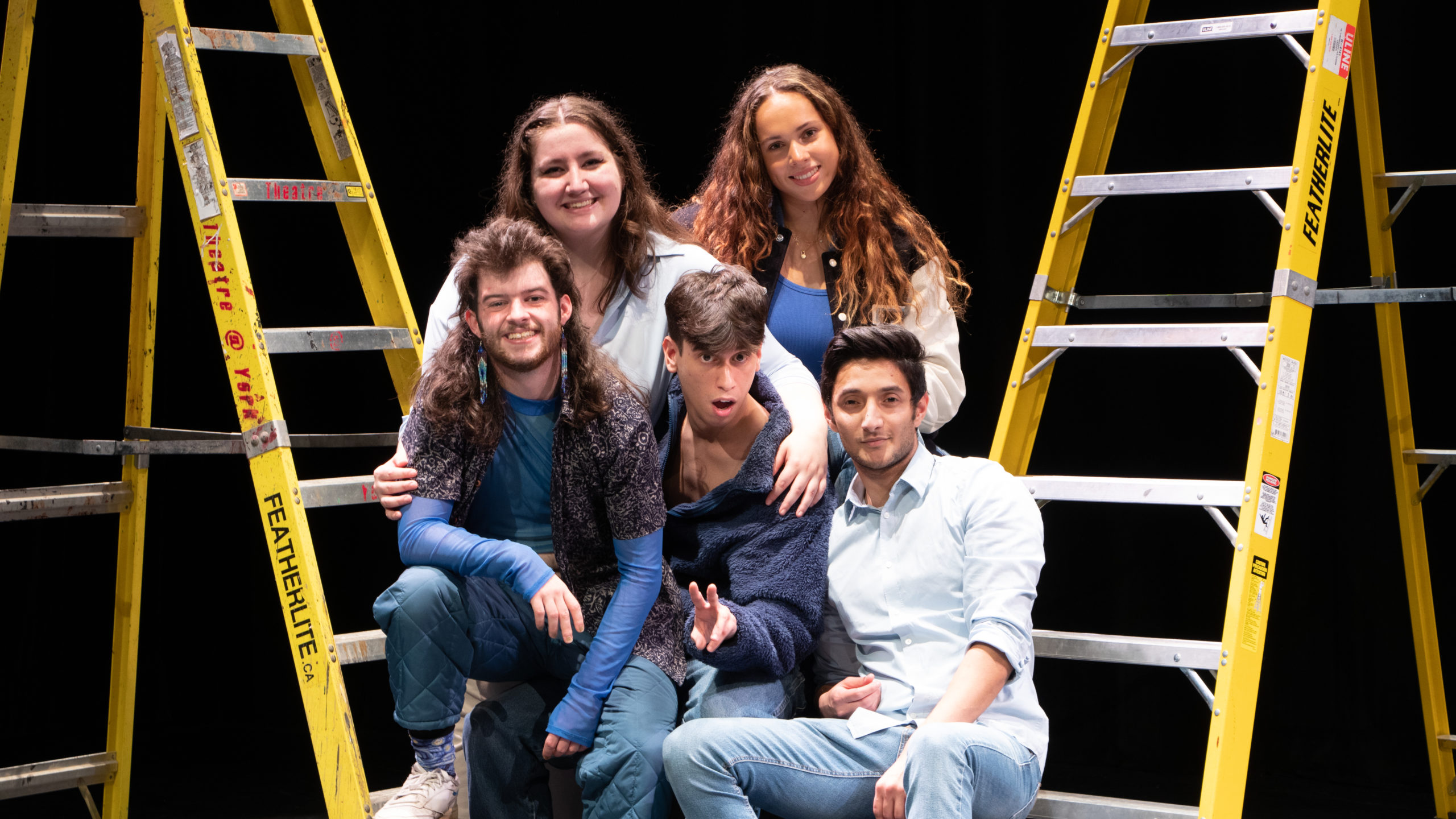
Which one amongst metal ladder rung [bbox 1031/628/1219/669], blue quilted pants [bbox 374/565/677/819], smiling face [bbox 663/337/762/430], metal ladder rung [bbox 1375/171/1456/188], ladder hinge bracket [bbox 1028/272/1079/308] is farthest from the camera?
metal ladder rung [bbox 1375/171/1456/188]

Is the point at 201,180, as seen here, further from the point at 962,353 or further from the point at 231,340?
the point at 962,353

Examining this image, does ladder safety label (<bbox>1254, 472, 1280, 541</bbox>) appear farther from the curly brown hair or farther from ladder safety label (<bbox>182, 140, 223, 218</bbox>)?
ladder safety label (<bbox>182, 140, 223, 218</bbox>)

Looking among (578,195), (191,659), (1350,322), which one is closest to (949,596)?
(578,195)

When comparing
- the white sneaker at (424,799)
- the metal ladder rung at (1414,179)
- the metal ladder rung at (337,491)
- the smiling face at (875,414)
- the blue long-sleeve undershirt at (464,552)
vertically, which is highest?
the metal ladder rung at (1414,179)

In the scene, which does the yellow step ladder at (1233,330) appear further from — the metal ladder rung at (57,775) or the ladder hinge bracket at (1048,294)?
the metal ladder rung at (57,775)

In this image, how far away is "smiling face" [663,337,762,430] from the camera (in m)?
2.41

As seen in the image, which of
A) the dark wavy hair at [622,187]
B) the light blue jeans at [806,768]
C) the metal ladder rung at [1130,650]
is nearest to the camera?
the light blue jeans at [806,768]

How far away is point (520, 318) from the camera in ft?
7.52

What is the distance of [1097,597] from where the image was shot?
3.79m

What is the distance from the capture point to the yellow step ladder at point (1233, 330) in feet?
7.48

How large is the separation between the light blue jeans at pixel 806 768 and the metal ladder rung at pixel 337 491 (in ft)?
2.65

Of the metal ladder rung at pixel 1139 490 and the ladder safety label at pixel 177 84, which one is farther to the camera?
the ladder safety label at pixel 177 84

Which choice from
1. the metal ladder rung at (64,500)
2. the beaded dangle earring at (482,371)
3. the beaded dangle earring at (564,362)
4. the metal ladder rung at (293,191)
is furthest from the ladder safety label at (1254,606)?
the metal ladder rung at (64,500)

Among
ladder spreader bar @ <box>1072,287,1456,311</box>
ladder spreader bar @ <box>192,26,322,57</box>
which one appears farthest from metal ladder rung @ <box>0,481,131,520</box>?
ladder spreader bar @ <box>1072,287,1456,311</box>
